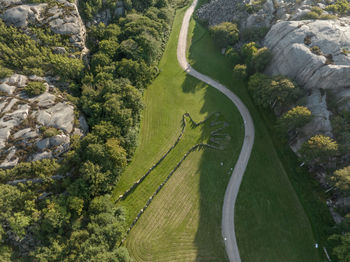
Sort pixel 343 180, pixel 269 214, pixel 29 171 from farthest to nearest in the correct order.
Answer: pixel 269 214 → pixel 29 171 → pixel 343 180

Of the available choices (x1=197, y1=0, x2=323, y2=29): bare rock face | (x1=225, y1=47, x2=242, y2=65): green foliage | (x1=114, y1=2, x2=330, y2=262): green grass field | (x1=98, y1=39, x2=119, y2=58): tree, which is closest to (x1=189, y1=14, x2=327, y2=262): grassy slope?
(x1=114, y1=2, x2=330, y2=262): green grass field

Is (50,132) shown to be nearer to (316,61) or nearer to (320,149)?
(320,149)

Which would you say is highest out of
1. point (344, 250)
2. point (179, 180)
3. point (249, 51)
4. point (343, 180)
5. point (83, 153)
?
point (249, 51)

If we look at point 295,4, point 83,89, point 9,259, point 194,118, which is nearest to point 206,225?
point 194,118

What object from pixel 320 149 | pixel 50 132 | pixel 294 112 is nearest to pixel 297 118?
pixel 294 112

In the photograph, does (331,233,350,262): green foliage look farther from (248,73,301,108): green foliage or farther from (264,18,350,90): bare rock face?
(264,18,350,90): bare rock face

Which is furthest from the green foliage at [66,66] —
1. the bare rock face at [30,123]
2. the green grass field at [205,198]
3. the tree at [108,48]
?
the green grass field at [205,198]

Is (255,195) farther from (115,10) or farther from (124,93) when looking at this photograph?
(115,10)

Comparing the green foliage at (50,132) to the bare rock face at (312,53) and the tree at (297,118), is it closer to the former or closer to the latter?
the tree at (297,118)
